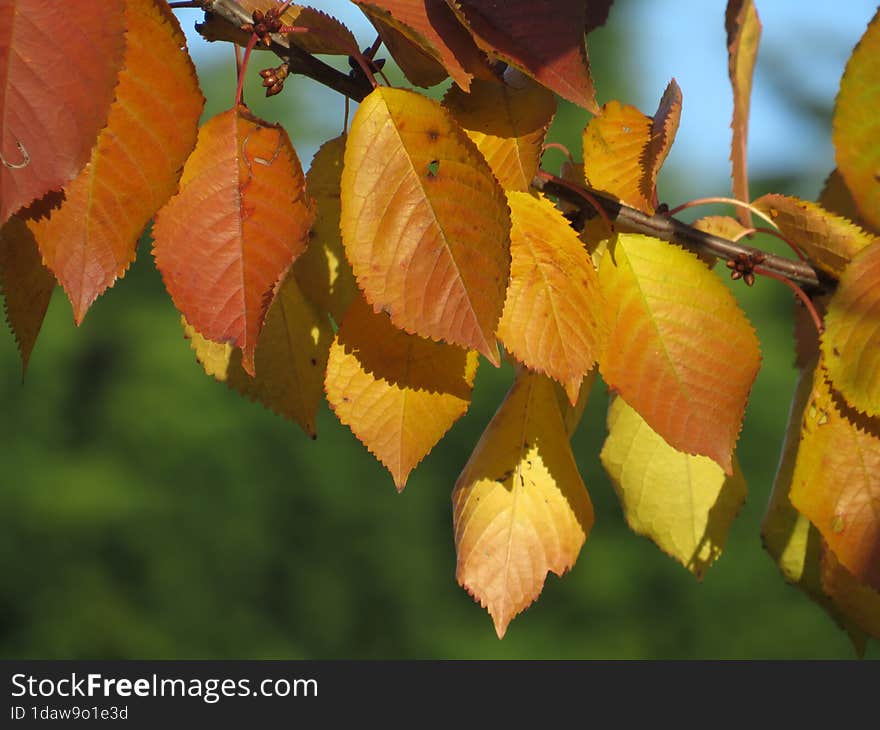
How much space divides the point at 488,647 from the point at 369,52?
2906 mm

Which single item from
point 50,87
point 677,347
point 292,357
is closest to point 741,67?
point 677,347

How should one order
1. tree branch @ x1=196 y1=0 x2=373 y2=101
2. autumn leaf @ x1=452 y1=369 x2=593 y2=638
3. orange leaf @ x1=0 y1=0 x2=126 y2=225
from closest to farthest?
orange leaf @ x1=0 y1=0 x2=126 y2=225, tree branch @ x1=196 y1=0 x2=373 y2=101, autumn leaf @ x1=452 y1=369 x2=593 y2=638

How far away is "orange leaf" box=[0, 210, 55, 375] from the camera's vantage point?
0.44 metres

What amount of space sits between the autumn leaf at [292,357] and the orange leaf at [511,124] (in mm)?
125

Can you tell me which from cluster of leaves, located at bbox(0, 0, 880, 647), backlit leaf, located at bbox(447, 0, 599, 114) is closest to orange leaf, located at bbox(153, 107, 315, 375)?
cluster of leaves, located at bbox(0, 0, 880, 647)

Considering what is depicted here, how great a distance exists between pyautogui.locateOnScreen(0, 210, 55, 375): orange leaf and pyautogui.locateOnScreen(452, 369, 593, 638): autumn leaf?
24 centimetres

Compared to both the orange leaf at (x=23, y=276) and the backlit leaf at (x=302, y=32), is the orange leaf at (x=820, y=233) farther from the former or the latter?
the orange leaf at (x=23, y=276)

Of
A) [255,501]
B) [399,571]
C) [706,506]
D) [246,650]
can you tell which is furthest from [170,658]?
[706,506]


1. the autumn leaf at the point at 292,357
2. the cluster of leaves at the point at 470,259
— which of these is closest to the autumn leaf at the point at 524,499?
the cluster of leaves at the point at 470,259

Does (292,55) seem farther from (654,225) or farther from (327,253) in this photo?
(654,225)

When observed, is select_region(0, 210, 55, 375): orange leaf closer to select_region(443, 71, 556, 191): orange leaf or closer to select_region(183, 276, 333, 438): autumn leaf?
select_region(183, 276, 333, 438): autumn leaf

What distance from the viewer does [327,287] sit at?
0.52m

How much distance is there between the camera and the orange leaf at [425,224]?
41 cm

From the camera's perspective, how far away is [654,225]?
0.54 meters
